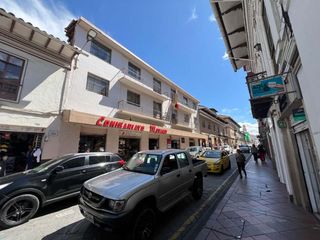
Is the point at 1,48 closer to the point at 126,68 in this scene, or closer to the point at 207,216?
the point at 126,68

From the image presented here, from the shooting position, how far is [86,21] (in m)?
10.8

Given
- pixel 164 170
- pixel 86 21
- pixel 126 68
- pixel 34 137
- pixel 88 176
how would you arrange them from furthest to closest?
pixel 126 68
pixel 86 21
pixel 34 137
pixel 88 176
pixel 164 170

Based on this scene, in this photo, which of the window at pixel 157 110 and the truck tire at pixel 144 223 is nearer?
the truck tire at pixel 144 223

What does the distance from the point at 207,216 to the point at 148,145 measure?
11662mm

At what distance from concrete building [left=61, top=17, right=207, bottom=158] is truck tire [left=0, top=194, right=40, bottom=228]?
473 cm

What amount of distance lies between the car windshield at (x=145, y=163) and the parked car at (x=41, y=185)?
206 centimetres

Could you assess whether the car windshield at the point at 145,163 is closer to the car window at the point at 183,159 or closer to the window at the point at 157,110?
the car window at the point at 183,159

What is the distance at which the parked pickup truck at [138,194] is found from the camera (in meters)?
2.92

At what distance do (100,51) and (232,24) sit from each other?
9.26 meters

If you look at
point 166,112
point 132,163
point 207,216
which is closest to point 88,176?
point 132,163

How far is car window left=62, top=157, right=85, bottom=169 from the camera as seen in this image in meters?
5.38

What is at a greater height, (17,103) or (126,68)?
(126,68)

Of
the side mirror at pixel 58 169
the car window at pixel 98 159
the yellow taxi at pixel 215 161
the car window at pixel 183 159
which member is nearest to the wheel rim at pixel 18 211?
the side mirror at pixel 58 169

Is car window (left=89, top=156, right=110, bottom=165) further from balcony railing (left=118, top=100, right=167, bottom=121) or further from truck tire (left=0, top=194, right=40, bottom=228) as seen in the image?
balcony railing (left=118, top=100, right=167, bottom=121)
